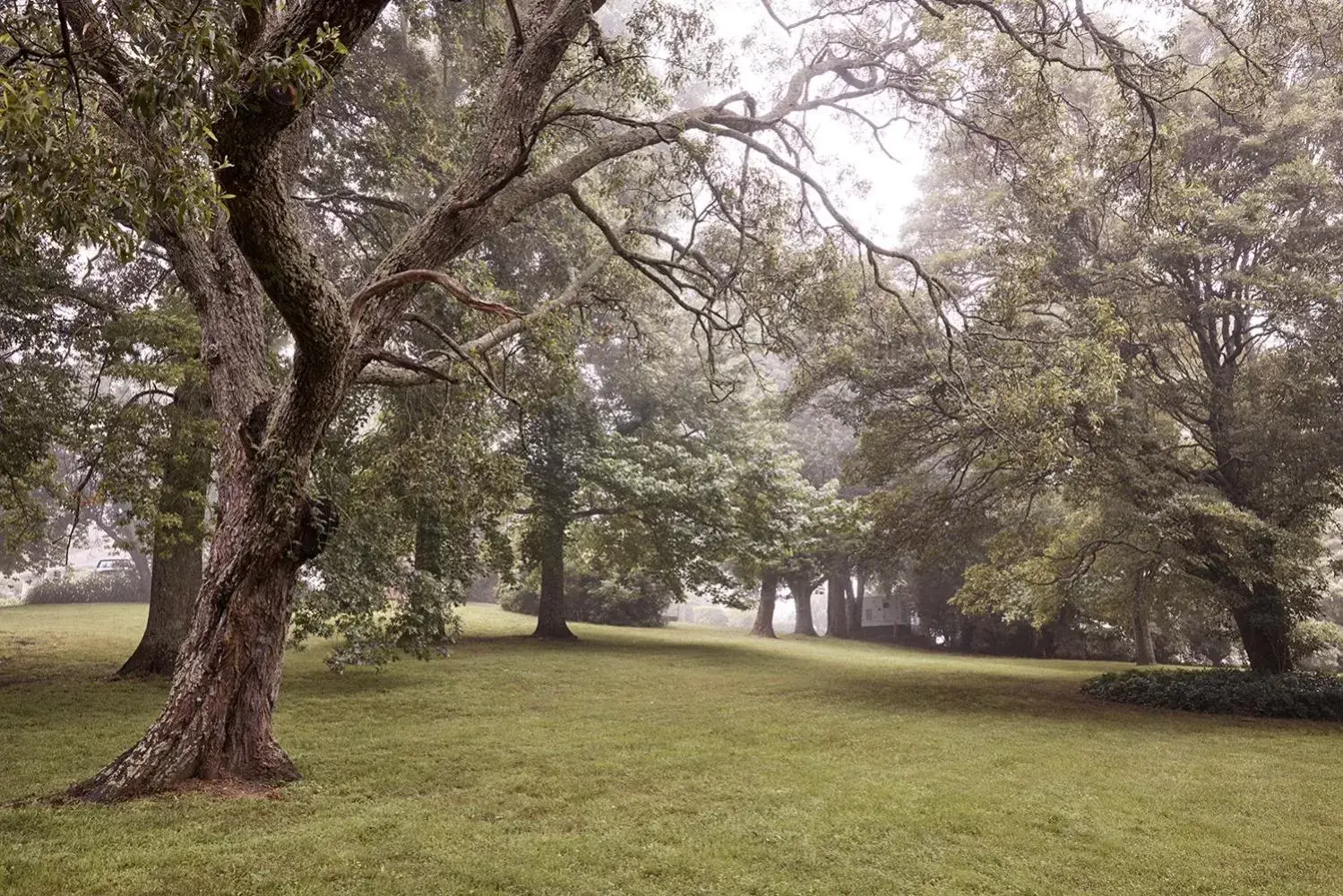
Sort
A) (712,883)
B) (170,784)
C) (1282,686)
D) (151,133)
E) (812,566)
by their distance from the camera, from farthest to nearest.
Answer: (812,566) → (1282,686) → (170,784) → (712,883) → (151,133)

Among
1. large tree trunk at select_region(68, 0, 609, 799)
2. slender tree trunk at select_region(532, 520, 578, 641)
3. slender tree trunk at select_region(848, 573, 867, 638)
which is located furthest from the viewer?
slender tree trunk at select_region(848, 573, 867, 638)

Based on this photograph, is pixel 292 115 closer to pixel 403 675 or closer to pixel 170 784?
pixel 170 784

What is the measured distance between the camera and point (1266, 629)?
14047 millimetres

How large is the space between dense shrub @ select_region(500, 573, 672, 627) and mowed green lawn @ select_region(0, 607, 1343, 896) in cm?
1348

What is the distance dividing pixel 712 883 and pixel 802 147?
1089 cm

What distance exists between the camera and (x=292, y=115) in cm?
427

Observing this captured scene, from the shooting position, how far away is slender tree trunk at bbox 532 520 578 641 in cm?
2114

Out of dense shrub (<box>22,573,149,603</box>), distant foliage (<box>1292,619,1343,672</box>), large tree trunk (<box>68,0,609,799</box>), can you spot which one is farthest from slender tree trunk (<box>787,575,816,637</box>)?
dense shrub (<box>22,573,149,603</box>)

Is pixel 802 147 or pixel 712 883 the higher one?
pixel 802 147

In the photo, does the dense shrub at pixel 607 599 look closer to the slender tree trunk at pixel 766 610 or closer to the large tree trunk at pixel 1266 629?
the slender tree trunk at pixel 766 610

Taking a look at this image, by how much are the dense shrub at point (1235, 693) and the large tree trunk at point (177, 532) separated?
55.1 ft

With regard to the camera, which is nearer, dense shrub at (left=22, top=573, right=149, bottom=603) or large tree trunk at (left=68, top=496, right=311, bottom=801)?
large tree trunk at (left=68, top=496, right=311, bottom=801)

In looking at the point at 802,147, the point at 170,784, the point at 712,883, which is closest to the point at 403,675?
the point at 170,784

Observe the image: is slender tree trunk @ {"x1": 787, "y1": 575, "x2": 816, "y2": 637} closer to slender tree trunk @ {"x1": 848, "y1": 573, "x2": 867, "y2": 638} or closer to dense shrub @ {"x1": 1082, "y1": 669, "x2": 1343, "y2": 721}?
slender tree trunk @ {"x1": 848, "y1": 573, "x2": 867, "y2": 638}
